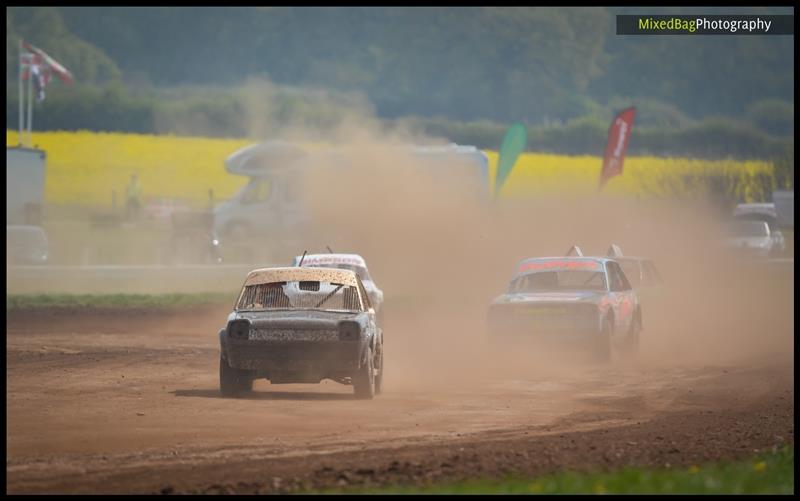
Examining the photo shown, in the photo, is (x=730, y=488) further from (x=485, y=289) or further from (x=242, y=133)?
(x=242, y=133)

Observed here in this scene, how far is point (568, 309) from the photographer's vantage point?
821 inches

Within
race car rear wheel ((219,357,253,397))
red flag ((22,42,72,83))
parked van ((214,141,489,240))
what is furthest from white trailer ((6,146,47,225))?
race car rear wheel ((219,357,253,397))

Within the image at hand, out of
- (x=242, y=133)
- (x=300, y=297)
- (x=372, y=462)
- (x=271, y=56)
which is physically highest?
(x=271, y=56)

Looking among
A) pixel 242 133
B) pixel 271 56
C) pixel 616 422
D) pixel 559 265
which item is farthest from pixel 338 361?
pixel 271 56

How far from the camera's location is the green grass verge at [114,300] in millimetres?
34781

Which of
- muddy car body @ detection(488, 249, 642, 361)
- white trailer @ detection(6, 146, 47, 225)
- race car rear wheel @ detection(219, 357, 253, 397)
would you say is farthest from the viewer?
white trailer @ detection(6, 146, 47, 225)

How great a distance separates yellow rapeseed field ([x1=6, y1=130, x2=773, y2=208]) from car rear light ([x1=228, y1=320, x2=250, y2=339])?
2110 inches

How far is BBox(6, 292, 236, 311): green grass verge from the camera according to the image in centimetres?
3478

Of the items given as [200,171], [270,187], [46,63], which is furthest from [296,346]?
[200,171]

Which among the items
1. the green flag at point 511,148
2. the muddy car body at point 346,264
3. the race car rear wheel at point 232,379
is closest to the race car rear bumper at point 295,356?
the race car rear wheel at point 232,379

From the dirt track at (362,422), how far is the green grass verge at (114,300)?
437 inches

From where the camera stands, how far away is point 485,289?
4053cm

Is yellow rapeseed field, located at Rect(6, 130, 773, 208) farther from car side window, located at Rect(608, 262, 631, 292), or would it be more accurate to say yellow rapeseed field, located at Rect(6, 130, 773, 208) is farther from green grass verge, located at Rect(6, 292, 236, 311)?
car side window, located at Rect(608, 262, 631, 292)

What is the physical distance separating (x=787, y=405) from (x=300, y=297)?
5575 millimetres
